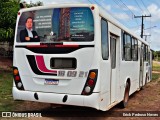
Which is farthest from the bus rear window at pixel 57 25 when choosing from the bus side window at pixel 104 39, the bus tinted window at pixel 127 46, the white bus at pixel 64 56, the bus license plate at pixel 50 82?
the bus tinted window at pixel 127 46

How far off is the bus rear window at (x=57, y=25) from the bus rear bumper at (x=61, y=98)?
1.37m

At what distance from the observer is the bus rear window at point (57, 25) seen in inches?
294

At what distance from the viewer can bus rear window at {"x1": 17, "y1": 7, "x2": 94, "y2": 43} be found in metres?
7.47

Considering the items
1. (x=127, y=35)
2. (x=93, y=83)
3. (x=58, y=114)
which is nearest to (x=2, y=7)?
(x=127, y=35)

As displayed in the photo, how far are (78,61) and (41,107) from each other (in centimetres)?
305

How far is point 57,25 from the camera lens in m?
7.75

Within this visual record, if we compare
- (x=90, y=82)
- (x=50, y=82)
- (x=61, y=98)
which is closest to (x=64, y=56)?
(x=50, y=82)

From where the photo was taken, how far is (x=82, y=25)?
7.48m

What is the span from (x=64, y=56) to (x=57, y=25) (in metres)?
0.82

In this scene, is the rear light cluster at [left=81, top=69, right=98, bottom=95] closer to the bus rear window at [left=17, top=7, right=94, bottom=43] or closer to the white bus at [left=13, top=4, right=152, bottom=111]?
the white bus at [left=13, top=4, right=152, bottom=111]

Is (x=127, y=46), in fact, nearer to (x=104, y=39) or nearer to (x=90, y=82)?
(x=104, y=39)

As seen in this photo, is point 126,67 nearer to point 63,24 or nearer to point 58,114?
point 58,114

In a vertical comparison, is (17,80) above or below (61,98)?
above

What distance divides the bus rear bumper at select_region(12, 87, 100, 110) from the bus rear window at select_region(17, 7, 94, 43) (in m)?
1.37
